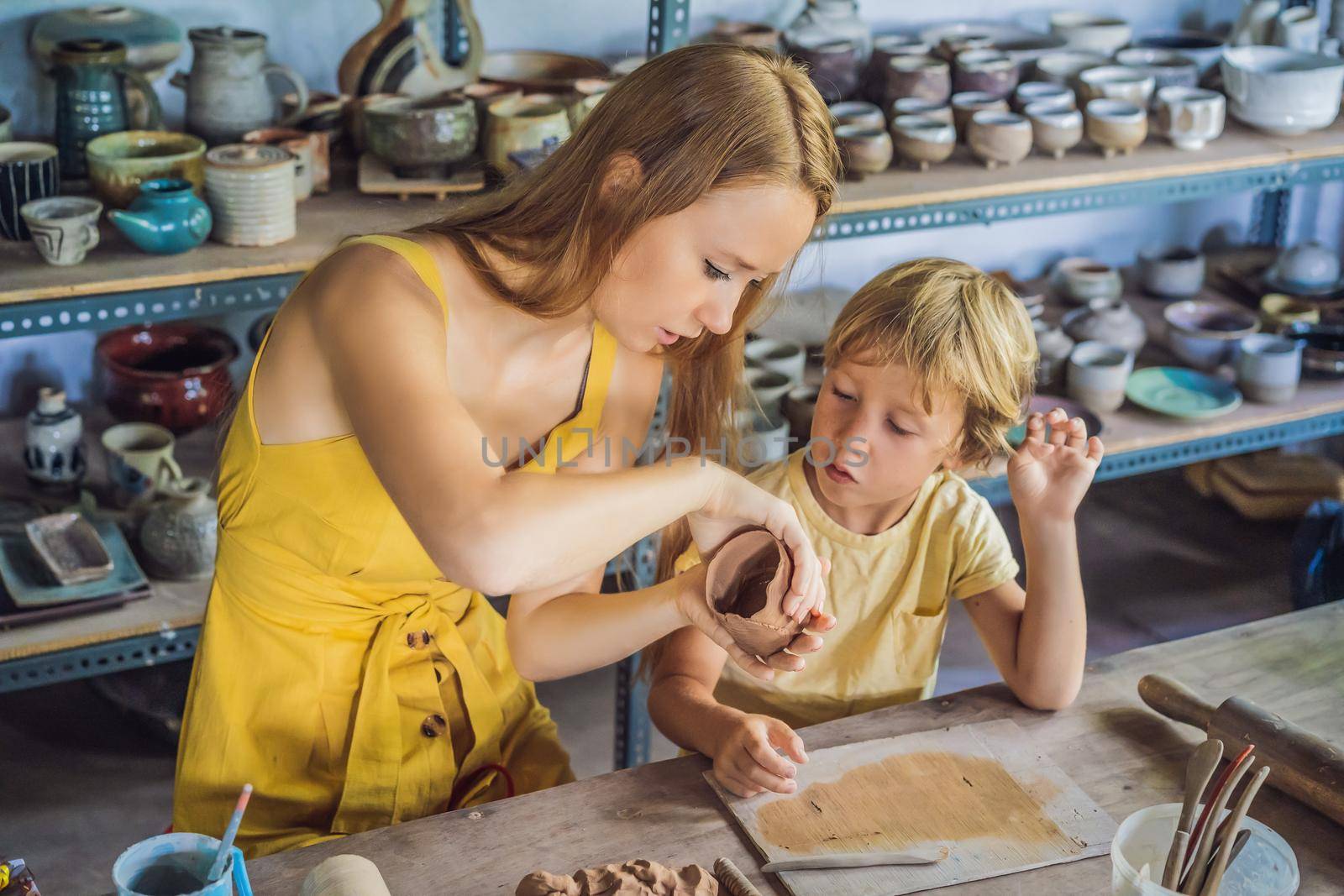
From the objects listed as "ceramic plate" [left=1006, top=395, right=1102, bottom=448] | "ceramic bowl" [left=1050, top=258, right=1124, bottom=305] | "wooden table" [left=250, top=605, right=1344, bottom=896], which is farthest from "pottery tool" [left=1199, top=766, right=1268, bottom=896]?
"ceramic bowl" [left=1050, top=258, right=1124, bottom=305]

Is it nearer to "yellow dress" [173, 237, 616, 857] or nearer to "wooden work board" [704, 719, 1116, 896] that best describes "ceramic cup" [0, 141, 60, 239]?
"yellow dress" [173, 237, 616, 857]

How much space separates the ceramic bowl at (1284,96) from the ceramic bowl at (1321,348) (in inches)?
15.5

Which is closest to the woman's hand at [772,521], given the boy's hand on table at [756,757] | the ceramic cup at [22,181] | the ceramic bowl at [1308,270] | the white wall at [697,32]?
the boy's hand on table at [756,757]

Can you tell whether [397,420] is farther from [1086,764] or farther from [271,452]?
[1086,764]

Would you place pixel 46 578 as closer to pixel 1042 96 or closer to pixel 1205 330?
pixel 1042 96

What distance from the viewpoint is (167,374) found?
7.10 ft

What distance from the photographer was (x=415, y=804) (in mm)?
1449

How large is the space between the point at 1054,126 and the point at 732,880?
5.58ft

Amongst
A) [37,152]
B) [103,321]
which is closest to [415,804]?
[103,321]

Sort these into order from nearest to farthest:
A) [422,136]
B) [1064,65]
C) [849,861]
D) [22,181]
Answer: [849,861] < [22,181] < [422,136] < [1064,65]

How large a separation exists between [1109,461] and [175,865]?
72.8 inches

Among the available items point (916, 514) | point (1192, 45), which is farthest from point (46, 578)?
point (1192, 45)

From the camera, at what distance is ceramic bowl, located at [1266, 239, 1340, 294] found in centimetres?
288

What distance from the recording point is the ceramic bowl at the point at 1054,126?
2.39 meters
